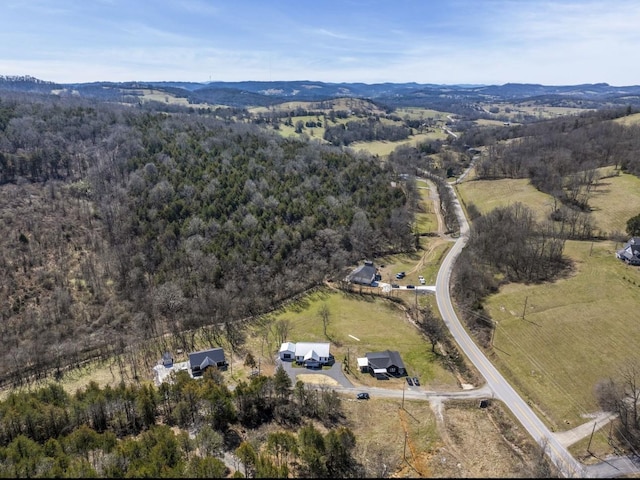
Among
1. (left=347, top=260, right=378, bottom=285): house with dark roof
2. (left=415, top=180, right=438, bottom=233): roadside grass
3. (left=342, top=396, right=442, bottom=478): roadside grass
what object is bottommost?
(left=342, top=396, right=442, bottom=478): roadside grass

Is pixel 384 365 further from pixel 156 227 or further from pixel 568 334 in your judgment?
pixel 156 227

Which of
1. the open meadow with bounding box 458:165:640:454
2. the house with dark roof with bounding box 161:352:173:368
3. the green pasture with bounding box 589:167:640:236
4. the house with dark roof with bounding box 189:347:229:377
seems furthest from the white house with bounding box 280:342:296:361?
the green pasture with bounding box 589:167:640:236

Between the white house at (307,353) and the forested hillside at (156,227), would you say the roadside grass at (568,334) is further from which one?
the forested hillside at (156,227)

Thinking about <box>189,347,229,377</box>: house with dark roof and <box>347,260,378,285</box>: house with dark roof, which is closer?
<box>189,347,229,377</box>: house with dark roof

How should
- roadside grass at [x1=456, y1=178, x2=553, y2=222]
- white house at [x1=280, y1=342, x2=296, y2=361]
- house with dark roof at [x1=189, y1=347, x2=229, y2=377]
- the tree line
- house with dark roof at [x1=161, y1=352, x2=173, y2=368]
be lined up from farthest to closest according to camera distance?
roadside grass at [x1=456, y1=178, x2=553, y2=222] → white house at [x1=280, y1=342, x2=296, y2=361] → house with dark roof at [x1=161, y1=352, x2=173, y2=368] → house with dark roof at [x1=189, y1=347, x2=229, y2=377] → the tree line

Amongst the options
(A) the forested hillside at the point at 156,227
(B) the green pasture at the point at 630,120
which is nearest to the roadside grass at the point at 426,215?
(A) the forested hillside at the point at 156,227

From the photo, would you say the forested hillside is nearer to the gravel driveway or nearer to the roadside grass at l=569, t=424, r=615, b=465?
the gravel driveway

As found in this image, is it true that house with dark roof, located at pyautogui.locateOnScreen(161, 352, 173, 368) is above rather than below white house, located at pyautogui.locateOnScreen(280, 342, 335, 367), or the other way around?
below
